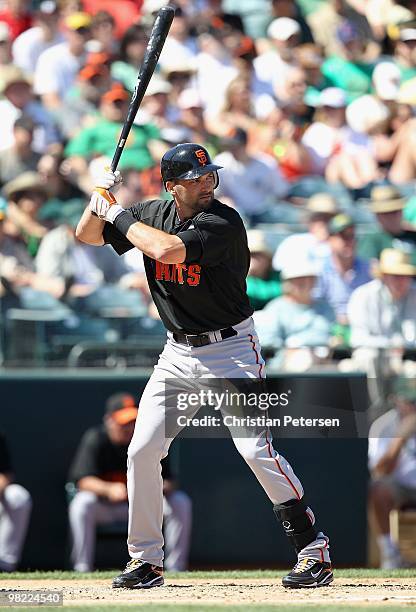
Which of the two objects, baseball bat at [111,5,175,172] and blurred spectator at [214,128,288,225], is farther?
blurred spectator at [214,128,288,225]

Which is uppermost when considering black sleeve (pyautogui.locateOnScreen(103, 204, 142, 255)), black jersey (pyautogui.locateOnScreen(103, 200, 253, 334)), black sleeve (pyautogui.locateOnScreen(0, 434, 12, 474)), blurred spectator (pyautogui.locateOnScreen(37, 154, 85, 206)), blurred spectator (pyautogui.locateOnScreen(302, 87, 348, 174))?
blurred spectator (pyautogui.locateOnScreen(302, 87, 348, 174))

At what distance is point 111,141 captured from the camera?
960 cm

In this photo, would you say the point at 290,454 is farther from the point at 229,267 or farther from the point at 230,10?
the point at 230,10

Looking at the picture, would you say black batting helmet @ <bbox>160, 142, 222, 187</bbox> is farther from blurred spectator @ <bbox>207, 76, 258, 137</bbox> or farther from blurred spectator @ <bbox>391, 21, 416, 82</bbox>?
blurred spectator @ <bbox>391, 21, 416, 82</bbox>

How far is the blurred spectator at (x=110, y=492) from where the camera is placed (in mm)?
7445

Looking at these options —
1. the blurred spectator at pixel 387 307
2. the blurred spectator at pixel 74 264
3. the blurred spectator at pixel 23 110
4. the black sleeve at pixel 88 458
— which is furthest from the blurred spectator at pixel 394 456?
the blurred spectator at pixel 23 110

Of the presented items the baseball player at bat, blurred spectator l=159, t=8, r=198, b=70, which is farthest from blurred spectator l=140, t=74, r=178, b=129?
the baseball player at bat

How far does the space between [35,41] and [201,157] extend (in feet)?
19.9

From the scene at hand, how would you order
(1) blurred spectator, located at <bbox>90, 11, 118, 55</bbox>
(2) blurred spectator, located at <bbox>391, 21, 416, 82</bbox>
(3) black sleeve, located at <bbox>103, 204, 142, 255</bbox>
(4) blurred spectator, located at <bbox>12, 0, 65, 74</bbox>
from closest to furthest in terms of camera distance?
1. (3) black sleeve, located at <bbox>103, 204, 142, 255</bbox>
2. (4) blurred spectator, located at <bbox>12, 0, 65, 74</bbox>
3. (1) blurred spectator, located at <bbox>90, 11, 118, 55</bbox>
4. (2) blurred spectator, located at <bbox>391, 21, 416, 82</bbox>

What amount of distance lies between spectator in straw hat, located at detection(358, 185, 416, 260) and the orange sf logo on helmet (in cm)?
410

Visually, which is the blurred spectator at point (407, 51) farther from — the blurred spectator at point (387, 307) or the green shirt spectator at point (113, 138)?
the blurred spectator at point (387, 307)

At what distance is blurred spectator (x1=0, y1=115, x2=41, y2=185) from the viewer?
9.34 meters

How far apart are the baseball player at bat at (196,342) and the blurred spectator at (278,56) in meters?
6.09

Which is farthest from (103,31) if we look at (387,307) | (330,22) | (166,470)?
(166,470)
